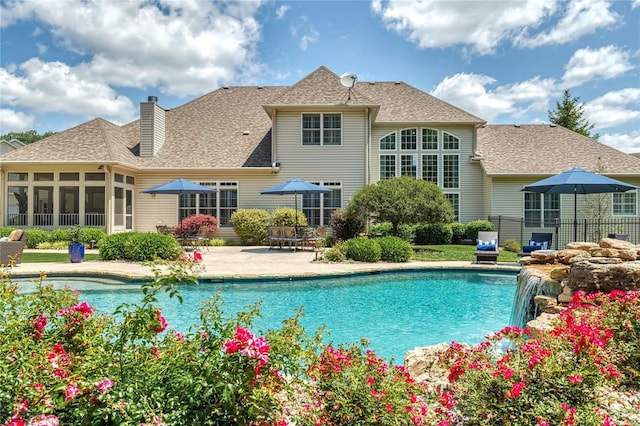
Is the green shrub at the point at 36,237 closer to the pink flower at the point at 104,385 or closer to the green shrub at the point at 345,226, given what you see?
the green shrub at the point at 345,226

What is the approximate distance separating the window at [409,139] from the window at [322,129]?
3499mm

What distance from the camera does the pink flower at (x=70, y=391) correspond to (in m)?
1.88

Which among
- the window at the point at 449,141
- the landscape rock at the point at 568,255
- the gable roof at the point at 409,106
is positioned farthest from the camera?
the window at the point at 449,141

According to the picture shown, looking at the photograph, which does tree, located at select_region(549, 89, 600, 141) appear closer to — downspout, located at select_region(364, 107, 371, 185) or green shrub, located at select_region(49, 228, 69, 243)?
downspout, located at select_region(364, 107, 371, 185)

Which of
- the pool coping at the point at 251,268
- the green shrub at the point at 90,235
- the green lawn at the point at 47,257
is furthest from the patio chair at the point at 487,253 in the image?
the green shrub at the point at 90,235

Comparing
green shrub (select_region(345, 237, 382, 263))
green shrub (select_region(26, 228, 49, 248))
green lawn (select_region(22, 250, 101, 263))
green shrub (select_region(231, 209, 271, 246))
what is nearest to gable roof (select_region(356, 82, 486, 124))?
green shrub (select_region(231, 209, 271, 246))

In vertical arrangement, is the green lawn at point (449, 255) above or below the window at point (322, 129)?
below

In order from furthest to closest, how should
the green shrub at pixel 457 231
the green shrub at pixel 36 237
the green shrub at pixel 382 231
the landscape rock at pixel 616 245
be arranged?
the green shrub at pixel 457 231, the green shrub at pixel 382 231, the green shrub at pixel 36 237, the landscape rock at pixel 616 245

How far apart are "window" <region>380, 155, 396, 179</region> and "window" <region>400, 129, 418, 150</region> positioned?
2.72 feet

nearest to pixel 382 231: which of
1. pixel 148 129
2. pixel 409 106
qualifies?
pixel 409 106

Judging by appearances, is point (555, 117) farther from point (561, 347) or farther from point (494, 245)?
point (561, 347)

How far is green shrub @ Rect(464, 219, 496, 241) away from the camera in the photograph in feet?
60.0

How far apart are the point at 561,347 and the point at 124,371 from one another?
2857mm

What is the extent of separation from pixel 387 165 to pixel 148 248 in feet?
39.8
